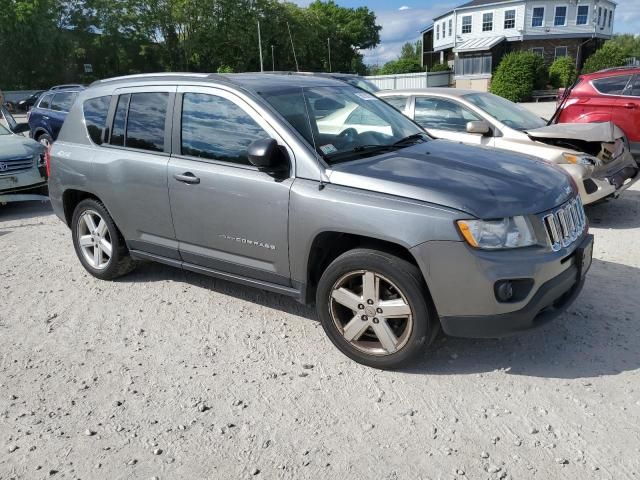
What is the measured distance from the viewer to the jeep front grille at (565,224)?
3.18m

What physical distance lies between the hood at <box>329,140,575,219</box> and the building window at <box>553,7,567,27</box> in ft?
158

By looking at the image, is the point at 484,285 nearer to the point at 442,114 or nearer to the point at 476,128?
the point at 476,128

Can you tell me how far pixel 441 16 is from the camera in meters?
52.3

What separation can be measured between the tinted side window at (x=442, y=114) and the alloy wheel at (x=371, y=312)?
4416 millimetres

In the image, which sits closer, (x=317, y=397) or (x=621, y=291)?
(x=317, y=397)

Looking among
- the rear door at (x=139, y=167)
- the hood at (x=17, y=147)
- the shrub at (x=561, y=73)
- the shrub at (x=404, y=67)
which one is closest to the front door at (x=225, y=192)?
the rear door at (x=139, y=167)

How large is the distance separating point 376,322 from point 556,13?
49.6 m

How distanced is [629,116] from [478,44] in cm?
3928

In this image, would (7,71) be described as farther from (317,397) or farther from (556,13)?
(317,397)

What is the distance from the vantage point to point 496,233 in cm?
299

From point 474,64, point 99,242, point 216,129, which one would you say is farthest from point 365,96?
point 474,64

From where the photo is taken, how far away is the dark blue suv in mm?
13664

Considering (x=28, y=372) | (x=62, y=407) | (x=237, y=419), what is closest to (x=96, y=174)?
(x=28, y=372)

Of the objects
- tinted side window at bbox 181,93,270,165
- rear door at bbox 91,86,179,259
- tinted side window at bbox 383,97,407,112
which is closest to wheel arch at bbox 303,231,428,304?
tinted side window at bbox 181,93,270,165
